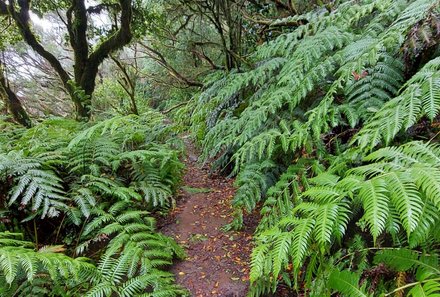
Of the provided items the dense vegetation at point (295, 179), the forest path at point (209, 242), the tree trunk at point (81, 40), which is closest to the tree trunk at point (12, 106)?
the tree trunk at point (81, 40)

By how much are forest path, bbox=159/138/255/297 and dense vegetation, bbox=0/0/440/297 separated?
18cm

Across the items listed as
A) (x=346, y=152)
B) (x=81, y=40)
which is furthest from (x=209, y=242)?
(x=81, y=40)

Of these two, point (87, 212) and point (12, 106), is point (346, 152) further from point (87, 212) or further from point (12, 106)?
point (12, 106)

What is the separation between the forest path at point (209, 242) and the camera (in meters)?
2.15

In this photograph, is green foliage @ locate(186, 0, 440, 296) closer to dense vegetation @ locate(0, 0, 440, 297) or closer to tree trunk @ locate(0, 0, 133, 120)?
dense vegetation @ locate(0, 0, 440, 297)

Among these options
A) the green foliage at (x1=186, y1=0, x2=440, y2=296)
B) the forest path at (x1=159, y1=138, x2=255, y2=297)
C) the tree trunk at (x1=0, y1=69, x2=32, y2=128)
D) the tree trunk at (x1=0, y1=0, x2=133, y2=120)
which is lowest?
the forest path at (x1=159, y1=138, x2=255, y2=297)

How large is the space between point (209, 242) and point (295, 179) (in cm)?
107

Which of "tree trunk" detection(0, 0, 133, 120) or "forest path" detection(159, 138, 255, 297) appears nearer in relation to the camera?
"forest path" detection(159, 138, 255, 297)

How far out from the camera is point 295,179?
2.15 m

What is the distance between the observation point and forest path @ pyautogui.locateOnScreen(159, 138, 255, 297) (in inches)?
84.7

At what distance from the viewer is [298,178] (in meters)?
2.16

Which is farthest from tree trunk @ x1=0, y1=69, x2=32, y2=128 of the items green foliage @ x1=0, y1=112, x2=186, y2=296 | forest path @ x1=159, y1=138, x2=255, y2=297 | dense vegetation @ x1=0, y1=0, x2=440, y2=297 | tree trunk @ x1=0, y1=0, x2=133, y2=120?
forest path @ x1=159, y1=138, x2=255, y2=297

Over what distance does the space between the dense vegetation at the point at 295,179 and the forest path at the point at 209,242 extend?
0.18m

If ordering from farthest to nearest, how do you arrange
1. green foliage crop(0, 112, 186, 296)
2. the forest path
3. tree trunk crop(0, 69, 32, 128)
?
tree trunk crop(0, 69, 32, 128) < the forest path < green foliage crop(0, 112, 186, 296)
